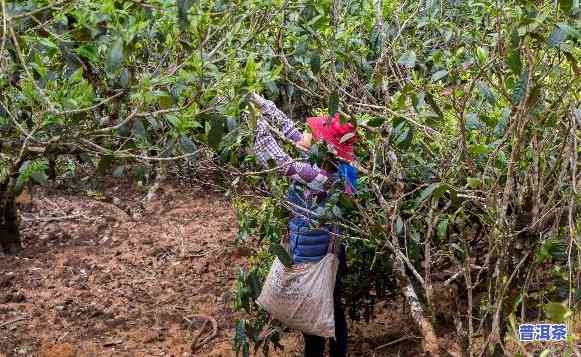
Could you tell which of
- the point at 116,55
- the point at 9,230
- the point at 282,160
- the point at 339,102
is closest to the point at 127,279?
the point at 9,230

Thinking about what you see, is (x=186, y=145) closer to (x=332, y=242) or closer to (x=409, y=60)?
(x=409, y=60)

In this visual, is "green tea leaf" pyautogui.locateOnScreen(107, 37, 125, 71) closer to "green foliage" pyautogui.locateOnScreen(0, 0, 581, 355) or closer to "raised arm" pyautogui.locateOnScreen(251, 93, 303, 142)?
"green foliage" pyautogui.locateOnScreen(0, 0, 581, 355)

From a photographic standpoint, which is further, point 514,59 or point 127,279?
point 127,279

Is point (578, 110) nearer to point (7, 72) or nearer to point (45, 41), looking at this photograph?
point (45, 41)

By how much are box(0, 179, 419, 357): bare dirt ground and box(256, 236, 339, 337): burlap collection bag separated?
34.6 inches

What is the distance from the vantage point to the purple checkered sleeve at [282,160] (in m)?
3.05

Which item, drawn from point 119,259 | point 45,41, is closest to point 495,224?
point 45,41

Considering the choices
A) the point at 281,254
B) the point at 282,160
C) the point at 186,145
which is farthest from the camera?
the point at 281,254

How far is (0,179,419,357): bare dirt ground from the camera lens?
473cm

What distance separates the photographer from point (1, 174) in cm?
294

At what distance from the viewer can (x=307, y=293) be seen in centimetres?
342

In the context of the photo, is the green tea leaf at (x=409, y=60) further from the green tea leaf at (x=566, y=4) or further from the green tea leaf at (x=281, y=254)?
the green tea leaf at (x=281, y=254)

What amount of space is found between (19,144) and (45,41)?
2.37ft

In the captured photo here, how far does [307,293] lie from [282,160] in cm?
71
